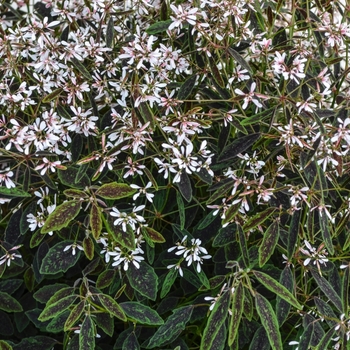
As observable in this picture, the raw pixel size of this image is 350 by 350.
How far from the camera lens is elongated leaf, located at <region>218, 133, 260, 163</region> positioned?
2.31ft

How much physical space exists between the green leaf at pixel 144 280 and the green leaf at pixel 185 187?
113 mm

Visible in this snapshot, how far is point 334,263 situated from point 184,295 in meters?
0.22

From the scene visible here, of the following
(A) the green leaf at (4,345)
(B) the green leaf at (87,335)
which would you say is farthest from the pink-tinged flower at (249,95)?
(A) the green leaf at (4,345)

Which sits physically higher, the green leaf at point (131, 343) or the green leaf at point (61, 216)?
the green leaf at point (61, 216)

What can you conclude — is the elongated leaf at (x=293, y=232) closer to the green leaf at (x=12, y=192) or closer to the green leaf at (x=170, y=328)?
the green leaf at (x=170, y=328)

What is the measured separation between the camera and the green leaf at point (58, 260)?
72 cm

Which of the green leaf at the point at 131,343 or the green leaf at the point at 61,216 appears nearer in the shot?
the green leaf at the point at 61,216

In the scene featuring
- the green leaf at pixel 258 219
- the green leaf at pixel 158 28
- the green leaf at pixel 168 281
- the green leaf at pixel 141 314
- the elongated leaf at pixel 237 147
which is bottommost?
the green leaf at pixel 141 314

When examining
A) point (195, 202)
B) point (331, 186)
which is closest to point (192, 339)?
point (195, 202)

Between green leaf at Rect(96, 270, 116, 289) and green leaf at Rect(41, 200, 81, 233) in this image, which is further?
green leaf at Rect(96, 270, 116, 289)

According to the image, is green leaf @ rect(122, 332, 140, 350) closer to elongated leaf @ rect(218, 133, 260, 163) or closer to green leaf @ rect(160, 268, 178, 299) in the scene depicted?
green leaf @ rect(160, 268, 178, 299)

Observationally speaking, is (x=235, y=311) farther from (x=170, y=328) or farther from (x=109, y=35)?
(x=109, y=35)

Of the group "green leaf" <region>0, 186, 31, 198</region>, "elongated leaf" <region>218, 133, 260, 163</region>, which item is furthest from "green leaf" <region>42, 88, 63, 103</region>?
"elongated leaf" <region>218, 133, 260, 163</region>

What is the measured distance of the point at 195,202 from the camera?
2.82 ft
